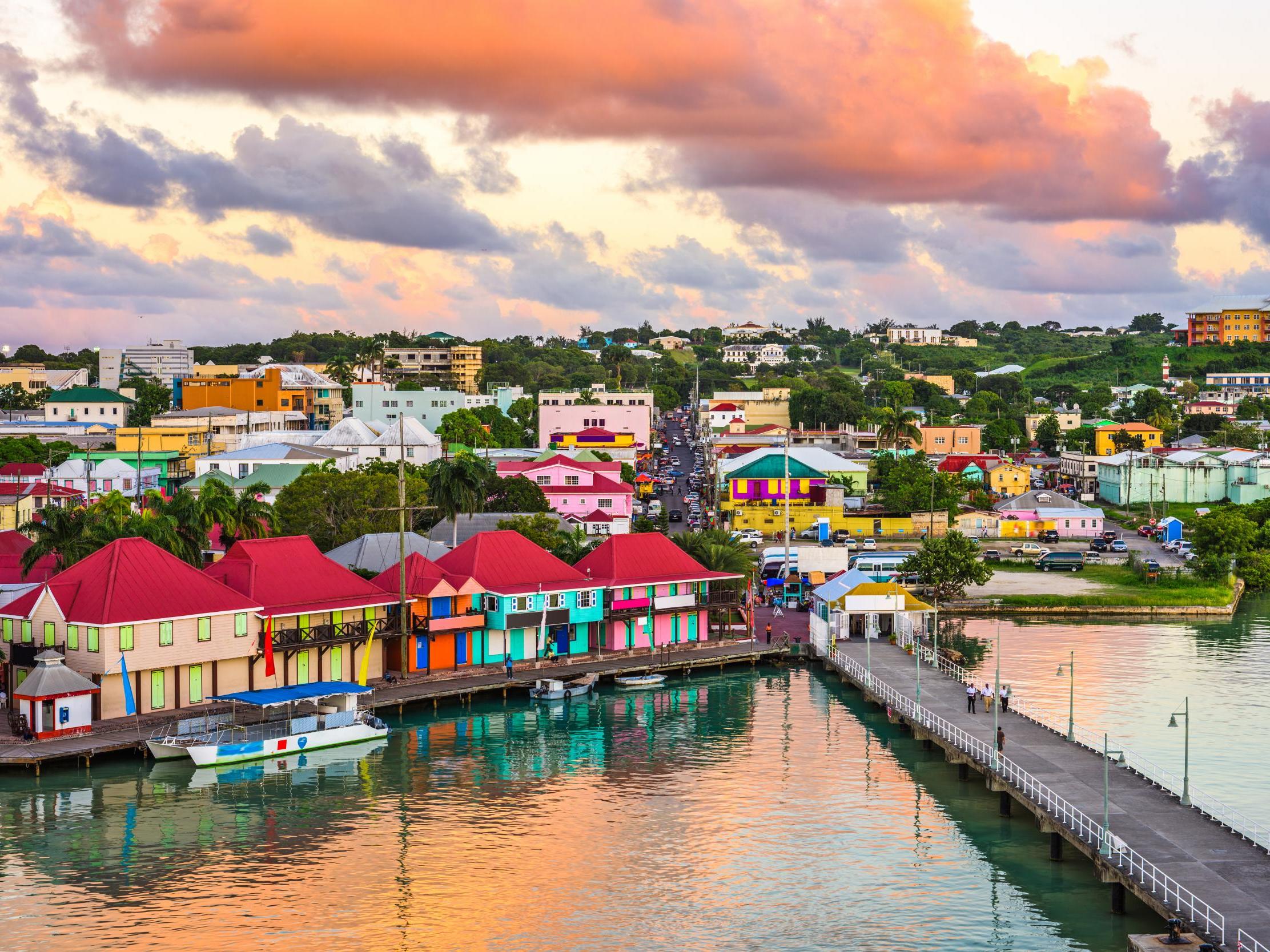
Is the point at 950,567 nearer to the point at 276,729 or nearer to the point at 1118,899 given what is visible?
the point at 276,729

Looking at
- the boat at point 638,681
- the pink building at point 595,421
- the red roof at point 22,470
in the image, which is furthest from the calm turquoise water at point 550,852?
the pink building at point 595,421

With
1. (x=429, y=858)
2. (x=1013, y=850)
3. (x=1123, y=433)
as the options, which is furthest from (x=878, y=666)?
(x=1123, y=433)

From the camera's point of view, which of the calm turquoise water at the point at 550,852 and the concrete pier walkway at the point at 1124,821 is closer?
the concrete pier walkway at the point at 1124,821

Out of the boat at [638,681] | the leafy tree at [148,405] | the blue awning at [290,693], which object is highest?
the leafy tree at [148,405]

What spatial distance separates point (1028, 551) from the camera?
106 meters

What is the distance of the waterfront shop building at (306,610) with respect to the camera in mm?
57125

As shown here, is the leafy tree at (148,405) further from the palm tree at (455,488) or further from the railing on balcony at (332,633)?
the railing on balcony at (332,633)

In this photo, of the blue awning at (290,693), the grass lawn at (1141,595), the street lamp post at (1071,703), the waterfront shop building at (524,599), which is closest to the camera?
the street lamp post at (1071,703)

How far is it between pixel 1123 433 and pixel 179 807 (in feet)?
473

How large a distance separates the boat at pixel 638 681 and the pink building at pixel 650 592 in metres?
3.87

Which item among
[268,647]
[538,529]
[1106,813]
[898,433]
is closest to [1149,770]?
[1106,813]

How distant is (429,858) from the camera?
40719mm

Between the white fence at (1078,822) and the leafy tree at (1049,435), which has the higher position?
the leafy tree at (1049,435)

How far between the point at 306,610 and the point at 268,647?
2.19 meters
